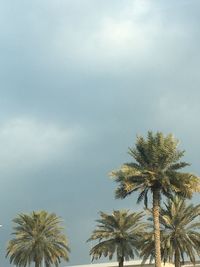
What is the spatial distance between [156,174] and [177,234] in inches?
476

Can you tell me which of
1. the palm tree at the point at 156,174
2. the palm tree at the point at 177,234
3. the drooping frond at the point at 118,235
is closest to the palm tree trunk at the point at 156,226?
the palm tree at the point at 156,174

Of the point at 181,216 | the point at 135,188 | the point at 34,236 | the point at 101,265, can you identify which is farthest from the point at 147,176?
the point at 101,265

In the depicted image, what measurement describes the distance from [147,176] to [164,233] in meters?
12.4

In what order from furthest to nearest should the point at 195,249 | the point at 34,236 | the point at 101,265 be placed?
the point at 101,265 → the point at 34,236 → the point at 195,249

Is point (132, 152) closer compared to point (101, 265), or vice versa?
point (132, 152)

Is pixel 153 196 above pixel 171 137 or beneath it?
beneath

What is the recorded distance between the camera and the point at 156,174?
4706 cm

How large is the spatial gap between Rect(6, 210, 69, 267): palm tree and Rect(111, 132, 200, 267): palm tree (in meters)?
25.5

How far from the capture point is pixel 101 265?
3981 inches

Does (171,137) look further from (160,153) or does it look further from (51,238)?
(51,238)

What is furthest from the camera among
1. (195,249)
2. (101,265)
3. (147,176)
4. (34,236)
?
(101,265)

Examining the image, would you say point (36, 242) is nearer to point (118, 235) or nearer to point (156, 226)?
point (118, 235)

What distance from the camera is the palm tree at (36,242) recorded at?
70.1 metres

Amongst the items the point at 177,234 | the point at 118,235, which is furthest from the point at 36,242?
the point at 177,234
